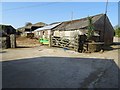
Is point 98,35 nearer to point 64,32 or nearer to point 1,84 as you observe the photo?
point 64,32

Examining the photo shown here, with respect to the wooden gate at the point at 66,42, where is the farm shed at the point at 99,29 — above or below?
above

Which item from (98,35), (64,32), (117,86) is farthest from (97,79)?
(64,32)

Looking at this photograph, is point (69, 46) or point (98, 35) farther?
point (98, 35)

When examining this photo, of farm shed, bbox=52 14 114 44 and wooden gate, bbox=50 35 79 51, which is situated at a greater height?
farm shed, bbox=52 14 114 44

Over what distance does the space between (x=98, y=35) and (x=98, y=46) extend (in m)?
8.01

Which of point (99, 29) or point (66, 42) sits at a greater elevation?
point (99, 29)

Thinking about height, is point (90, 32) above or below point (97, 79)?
above

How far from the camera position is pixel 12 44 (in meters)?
20.0

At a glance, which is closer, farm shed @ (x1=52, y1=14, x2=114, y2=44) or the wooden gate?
the wooden gate

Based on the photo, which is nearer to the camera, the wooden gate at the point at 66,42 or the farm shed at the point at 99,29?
the wooden gate at the point at 66,42

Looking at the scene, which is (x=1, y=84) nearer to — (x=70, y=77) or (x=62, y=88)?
(x=62, y=88)

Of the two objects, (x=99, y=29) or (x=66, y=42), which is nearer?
(x=66, y=42)

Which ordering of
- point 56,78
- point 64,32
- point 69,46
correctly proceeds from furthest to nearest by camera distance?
point 64,32 < point 69,46 < point 56,78

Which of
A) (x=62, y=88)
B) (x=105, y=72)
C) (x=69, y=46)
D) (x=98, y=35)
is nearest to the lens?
(x=62, y=88)
